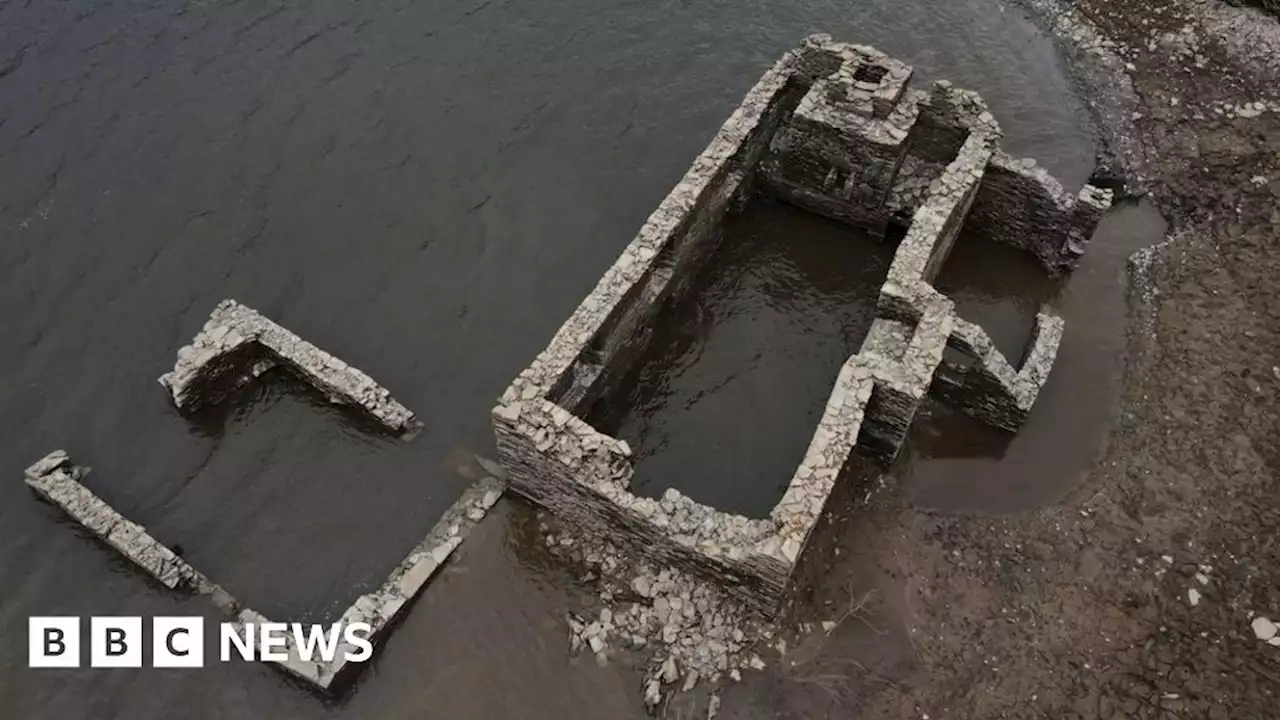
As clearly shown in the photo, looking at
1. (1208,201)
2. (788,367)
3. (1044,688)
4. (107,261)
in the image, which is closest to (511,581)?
(788,367)

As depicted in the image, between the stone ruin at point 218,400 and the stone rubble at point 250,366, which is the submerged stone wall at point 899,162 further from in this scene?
the stone rubble at point 250,366

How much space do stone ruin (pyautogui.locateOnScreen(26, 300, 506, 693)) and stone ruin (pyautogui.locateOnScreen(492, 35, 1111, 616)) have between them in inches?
86.6

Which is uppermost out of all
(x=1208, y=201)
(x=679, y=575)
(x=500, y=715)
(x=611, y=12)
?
(x=611, y=12)

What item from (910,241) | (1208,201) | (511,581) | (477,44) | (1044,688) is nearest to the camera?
(1044,688)

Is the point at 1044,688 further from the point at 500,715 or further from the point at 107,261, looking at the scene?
the point at 107,261

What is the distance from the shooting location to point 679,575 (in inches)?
643

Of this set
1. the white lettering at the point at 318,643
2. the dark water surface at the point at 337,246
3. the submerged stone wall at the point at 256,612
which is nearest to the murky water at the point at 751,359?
the dark water surface at the point at 337,246

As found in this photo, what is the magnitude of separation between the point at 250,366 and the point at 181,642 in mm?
5865

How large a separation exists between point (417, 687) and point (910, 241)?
12632 millimetres

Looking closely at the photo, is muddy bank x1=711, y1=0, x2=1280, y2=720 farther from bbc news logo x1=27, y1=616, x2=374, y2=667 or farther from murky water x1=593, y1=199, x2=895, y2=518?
bbc news logo x1=27, y1=616, x2=374, y2=667

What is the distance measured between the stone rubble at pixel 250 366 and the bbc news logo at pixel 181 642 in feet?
14.7

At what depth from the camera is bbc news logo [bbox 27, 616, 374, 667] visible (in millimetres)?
15359

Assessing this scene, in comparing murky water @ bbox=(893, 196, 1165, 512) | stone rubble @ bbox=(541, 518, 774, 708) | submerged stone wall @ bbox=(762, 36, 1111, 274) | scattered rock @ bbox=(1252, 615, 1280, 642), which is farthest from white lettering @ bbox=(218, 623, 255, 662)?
scattered rock @ bbox=(1252, 615, 1280, 642)

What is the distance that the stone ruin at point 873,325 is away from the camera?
15477 mm
